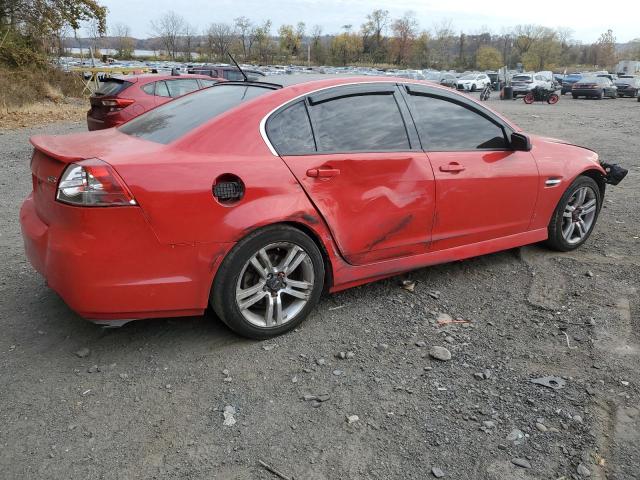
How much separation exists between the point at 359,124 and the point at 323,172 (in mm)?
505

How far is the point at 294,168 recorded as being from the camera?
10.5 feet

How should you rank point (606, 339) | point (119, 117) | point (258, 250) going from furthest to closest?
point (119, 117) → point (606, 339) → point (258, 250)

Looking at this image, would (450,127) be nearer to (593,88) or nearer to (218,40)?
(593,88)

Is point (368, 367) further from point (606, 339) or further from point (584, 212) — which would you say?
point (584, 212)

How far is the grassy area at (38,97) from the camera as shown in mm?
17078

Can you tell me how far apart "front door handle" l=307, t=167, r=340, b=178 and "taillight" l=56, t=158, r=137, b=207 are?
104cm

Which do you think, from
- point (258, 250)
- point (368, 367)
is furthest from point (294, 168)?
point (368, 367)

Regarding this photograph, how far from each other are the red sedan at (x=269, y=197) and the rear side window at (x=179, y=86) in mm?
8096

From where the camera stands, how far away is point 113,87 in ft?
35.1

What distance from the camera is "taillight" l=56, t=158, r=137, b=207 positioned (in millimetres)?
2719

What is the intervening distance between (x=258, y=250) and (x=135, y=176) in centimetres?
78

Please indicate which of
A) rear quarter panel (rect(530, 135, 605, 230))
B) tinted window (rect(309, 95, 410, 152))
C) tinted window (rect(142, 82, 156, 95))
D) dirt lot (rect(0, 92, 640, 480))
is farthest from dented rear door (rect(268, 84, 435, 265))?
tinted window (rect(142, 82, 156, 95))

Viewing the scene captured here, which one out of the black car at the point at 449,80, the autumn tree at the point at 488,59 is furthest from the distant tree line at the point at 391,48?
the black car at the point at 449,80

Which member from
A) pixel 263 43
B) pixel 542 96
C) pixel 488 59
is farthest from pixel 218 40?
pixel 542 96
